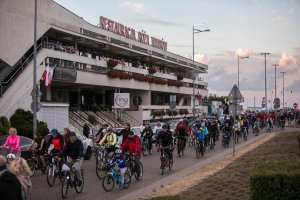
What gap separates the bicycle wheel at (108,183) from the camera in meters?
14.9

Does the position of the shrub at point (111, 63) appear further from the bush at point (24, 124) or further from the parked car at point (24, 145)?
the parked car at point (24, 145)

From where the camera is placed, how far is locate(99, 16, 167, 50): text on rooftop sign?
56.0m

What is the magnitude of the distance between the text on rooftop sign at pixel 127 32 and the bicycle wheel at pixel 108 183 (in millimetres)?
40869

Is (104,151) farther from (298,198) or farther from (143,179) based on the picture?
(298,198)

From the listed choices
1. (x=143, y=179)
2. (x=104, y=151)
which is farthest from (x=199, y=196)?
(x=104, y=151)

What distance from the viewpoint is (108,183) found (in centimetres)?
1501

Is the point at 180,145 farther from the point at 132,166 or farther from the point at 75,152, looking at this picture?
the point at 75,152

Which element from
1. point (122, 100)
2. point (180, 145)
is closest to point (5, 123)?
point (180, 145)

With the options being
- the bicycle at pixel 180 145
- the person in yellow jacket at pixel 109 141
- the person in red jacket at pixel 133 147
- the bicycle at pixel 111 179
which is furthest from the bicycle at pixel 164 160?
the bicycle at pixel 180 145

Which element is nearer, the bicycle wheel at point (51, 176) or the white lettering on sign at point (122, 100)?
the bicycle wheel at point (51, 176)

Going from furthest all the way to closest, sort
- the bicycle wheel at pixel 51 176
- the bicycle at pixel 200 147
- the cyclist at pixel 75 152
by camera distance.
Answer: the bicycle at pixel 200 147
the bicycle wheel at pixel 51 176
the cyclist at pixel 75 152

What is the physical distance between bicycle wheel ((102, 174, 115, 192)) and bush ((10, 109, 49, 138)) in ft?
54.0

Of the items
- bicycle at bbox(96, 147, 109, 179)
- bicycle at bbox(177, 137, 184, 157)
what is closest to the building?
bicycle at bbox(177, 137, 184, 157)

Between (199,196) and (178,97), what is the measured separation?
73.1 meters
